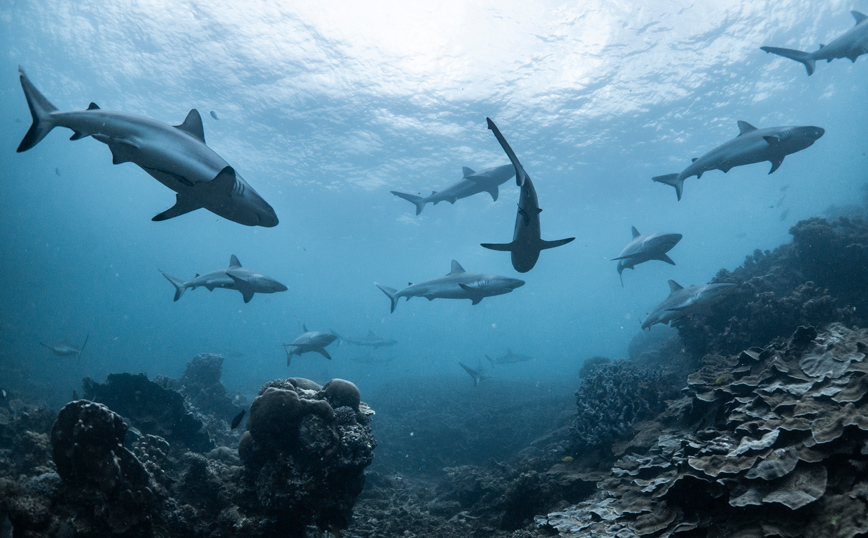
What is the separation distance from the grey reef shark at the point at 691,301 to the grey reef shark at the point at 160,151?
31.4 ft

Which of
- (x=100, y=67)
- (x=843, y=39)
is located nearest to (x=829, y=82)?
(x=843, y=39)

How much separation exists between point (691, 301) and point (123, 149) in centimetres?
1084

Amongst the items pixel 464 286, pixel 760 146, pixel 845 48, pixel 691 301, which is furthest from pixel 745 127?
pixel 464 286

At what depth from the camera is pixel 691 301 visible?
855cm

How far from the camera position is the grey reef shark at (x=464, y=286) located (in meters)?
9.24

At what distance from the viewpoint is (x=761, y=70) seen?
22109 mm

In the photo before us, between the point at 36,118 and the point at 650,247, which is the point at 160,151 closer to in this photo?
the point at 36,118

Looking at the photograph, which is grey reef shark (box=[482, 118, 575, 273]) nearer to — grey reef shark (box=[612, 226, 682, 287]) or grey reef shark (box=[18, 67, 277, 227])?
grey reef shark (box=[18, 67, 277, 227])

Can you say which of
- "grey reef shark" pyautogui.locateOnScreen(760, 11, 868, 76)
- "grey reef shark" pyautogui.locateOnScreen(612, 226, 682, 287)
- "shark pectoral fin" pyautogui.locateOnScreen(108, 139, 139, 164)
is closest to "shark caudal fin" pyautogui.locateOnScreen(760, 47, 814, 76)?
"grey reef shark" pyautogui.locateOnScreen(760, 11, 868, 76)

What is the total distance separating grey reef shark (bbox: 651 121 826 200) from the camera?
7016mm

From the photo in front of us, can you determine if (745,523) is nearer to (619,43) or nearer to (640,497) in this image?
(640,497)

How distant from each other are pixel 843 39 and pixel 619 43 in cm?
1346

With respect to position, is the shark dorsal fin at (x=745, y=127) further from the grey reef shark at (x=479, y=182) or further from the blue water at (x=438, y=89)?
the blue water at (x=438, y=89)

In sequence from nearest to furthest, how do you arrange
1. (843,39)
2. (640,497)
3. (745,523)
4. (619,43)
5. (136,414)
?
(745,523)
(640,497)
(843,39)
(136,414)
(619,43)
